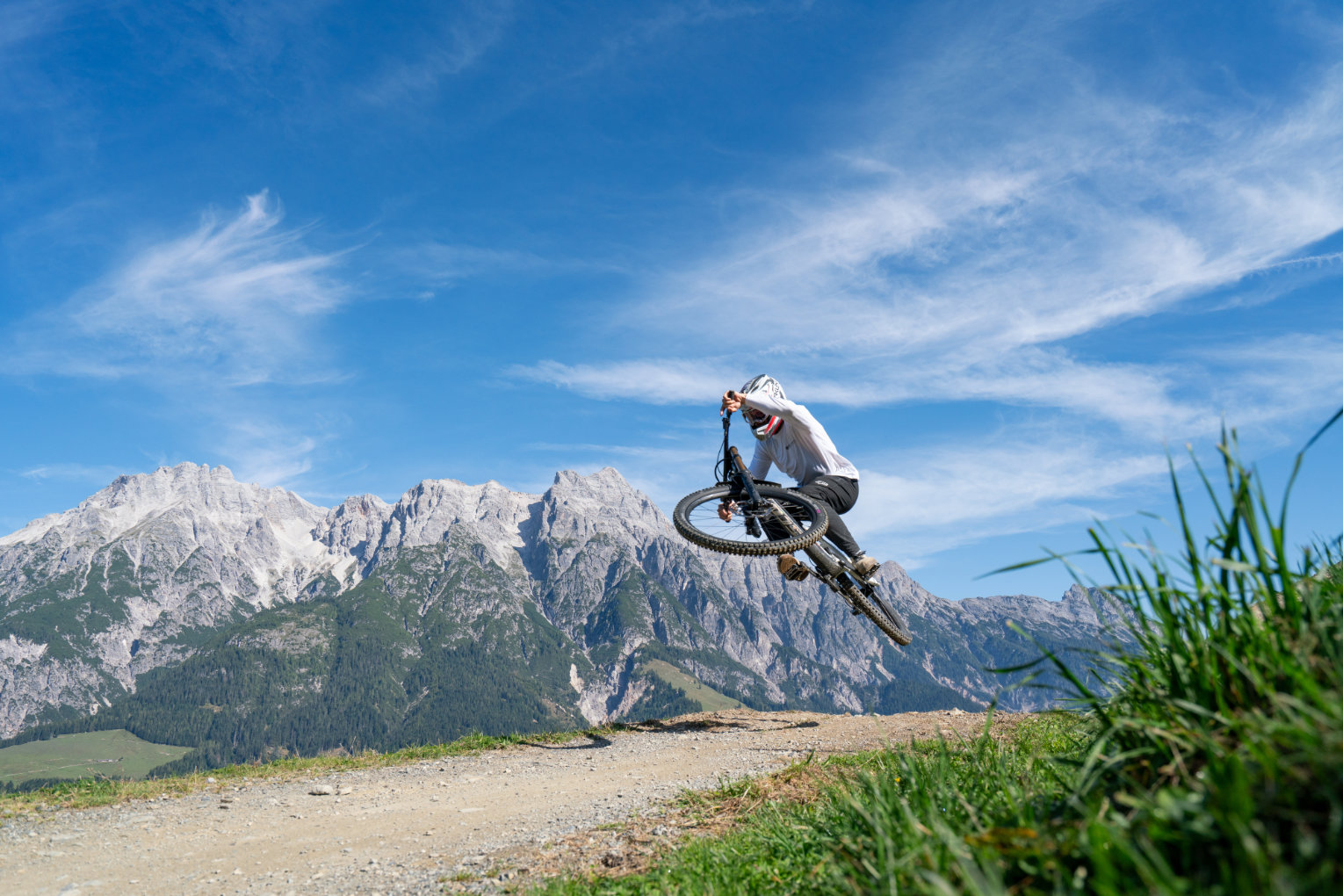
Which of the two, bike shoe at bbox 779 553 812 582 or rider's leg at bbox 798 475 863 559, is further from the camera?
rider's leg at bbox 798 475 863 559

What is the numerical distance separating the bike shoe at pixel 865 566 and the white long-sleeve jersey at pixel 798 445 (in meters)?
1.75

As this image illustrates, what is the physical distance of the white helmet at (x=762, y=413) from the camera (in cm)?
1274

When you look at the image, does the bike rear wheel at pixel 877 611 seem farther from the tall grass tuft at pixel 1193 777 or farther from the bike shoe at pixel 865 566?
the tall grass tuft at pixel 1193 777

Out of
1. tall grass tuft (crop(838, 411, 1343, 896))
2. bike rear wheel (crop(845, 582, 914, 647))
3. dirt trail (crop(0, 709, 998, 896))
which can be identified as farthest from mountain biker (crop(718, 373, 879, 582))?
tall grass tuft (crop(838, 411, 1343, 896))

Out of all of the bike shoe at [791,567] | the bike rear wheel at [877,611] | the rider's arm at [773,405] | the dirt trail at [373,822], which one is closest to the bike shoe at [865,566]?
the bike rear wheel at [877,611]

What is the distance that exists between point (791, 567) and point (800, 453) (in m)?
2.14

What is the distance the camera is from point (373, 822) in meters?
8.83

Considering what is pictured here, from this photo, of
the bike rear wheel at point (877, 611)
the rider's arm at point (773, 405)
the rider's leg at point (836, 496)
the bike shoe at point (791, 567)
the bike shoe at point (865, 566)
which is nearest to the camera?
the bike shoe at point (791, 567)

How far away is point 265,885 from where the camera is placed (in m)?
6.74

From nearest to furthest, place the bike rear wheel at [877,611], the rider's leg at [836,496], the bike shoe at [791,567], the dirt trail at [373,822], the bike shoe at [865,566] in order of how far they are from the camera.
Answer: the dirt trail at [373,822], the bike shoe at [791,567], the rider's leg at [836,496], the bike shoe at [865,566], the bike rear wheel at [877,611]

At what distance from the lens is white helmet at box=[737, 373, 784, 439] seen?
12742 millimetres

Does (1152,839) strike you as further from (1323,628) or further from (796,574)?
(796,574)

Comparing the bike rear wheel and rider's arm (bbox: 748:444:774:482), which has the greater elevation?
rider's arm (bbox: 748:444:774:482)

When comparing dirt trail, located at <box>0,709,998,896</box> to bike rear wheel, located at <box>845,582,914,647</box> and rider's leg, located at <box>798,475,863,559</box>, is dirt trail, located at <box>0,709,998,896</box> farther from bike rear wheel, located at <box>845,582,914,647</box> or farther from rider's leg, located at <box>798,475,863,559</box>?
rider's leg, located at <box>798,475,863,559</box>
